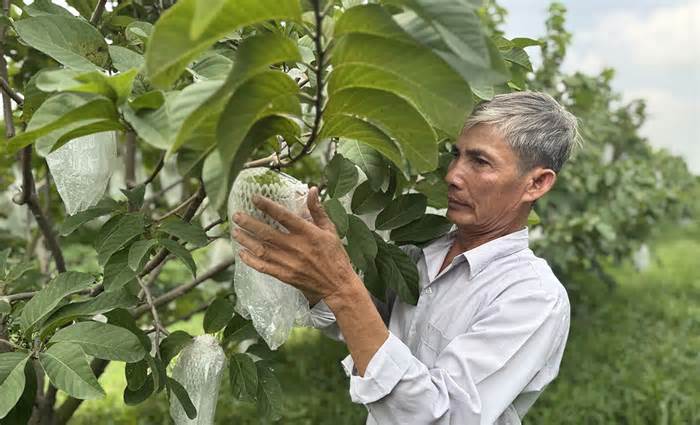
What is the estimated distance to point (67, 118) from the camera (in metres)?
0.72

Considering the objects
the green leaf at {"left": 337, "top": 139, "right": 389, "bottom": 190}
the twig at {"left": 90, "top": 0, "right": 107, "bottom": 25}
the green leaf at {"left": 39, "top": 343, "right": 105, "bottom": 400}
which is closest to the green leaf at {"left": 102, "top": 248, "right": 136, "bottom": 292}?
the green leaf at {"left": 39, "top": 343, "right": 105, "bottom": 400}

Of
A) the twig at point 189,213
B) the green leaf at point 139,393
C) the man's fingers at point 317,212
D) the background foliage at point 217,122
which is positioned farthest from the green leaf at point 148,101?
the green leaf at point 139,393

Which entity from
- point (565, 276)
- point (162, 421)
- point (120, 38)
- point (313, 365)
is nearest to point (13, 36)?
point (120, 38)

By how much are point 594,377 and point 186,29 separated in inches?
141

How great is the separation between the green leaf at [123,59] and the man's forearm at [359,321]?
14.0 inches

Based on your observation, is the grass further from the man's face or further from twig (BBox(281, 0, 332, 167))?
twig (BBox(281, 0, 332, 167))

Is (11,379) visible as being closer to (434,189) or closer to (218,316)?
(218,316)

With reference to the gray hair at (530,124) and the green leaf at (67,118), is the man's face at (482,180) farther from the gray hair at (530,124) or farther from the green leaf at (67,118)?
the green leaf at (67,118)

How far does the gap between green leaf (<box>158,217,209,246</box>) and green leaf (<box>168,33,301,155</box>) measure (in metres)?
0.38

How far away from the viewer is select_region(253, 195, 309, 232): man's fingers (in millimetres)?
869

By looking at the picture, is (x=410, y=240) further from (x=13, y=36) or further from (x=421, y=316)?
(x=13, y=36)

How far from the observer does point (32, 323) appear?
39.9 inches

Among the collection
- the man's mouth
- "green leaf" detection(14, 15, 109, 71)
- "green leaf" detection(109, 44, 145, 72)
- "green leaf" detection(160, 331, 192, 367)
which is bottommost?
"green leaf" detection(160, 331, 192, 367)

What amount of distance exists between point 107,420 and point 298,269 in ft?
8.64
